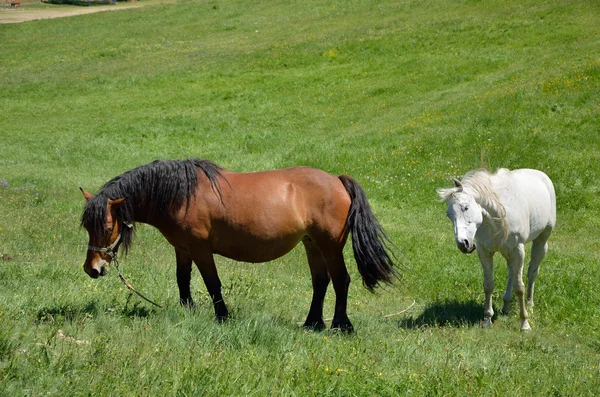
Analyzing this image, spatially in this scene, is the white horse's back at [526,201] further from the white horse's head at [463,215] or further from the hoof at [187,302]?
the hoof at [187,302]

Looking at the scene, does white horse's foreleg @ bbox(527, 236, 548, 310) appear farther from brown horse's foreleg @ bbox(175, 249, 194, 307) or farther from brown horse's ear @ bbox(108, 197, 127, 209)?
brown horse's ear @ bbox(108, 197, 127, 209)

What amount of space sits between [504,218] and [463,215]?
0.97 metres

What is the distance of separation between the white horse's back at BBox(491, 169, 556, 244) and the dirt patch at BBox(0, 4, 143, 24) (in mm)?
53765

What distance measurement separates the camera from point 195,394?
477 cm

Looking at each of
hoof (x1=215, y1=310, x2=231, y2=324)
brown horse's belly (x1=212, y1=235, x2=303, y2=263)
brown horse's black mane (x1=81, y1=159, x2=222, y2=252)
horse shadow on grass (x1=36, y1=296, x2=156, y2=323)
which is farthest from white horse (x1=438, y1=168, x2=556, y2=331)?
horse shadow on grass (x1=36, y1=296, x2=156, y2=323)

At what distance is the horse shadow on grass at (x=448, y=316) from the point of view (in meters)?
9.13

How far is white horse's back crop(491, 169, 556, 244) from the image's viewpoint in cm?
924

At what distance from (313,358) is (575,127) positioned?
51.5 ft

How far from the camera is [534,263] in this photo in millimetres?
10250

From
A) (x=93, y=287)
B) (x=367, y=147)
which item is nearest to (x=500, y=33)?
(x=367, y=147)

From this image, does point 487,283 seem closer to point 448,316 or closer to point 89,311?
point 448,316

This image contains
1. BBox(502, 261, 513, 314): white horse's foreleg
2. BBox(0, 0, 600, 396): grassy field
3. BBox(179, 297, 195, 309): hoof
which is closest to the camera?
BBox(0, 0, 600, 396): grassy field

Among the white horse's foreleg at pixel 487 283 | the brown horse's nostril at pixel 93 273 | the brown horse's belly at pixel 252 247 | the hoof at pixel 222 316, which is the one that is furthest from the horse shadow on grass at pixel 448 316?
the brown horse's nostril at pixel 93 273

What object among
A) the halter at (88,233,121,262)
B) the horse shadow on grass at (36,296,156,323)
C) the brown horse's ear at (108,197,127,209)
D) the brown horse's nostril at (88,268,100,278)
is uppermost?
the brown horse's ear at (108,197,127,209)
